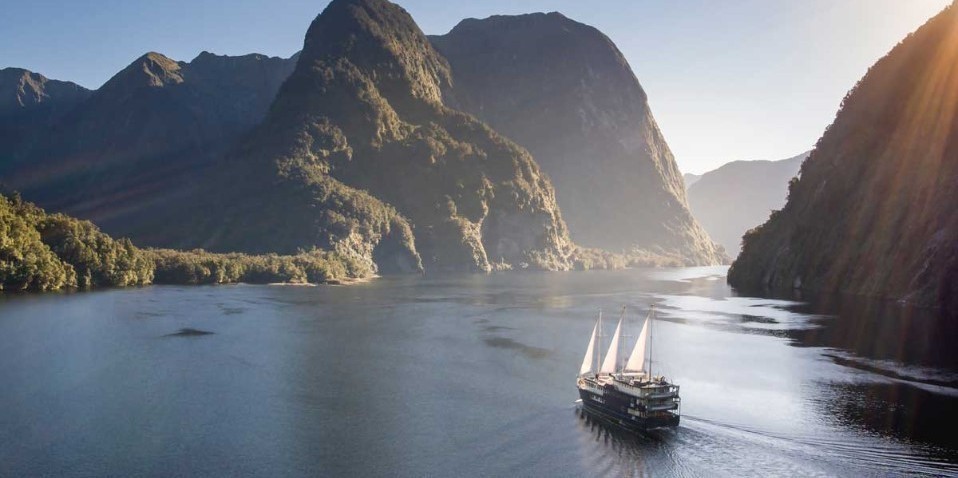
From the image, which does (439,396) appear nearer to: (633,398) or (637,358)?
(637,358)

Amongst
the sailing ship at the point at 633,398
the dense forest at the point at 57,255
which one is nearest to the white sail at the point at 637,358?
the sailing ship at the point at 633,398

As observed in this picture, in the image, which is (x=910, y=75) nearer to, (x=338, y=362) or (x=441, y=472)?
(x=338, y=362)

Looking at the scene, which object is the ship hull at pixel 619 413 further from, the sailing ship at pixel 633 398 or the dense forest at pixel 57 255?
the dense forest at pixel 57 255

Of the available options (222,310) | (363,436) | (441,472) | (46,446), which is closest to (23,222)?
(222,310)

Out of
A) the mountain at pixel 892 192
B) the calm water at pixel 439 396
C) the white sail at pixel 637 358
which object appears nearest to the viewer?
the calm water at pixel 439 396

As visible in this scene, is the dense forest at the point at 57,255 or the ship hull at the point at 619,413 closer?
the ship hull at the point at 619,413

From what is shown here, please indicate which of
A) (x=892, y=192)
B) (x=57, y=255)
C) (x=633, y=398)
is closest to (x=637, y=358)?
(x=633, y=398)
